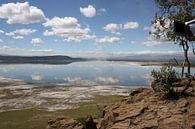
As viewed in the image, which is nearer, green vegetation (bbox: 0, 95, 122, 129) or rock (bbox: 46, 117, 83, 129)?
rock (bbox: 46, 117, 83, 129)

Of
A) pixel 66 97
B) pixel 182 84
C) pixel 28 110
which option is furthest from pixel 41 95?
pixel 182 84

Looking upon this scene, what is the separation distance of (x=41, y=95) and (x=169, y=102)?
6171 centimetres

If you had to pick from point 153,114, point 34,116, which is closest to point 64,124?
point 153,114

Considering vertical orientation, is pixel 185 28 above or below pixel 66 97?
above

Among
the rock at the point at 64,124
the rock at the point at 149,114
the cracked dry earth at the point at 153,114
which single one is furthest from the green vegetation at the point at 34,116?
the cracked dry earth at the point at 153,114

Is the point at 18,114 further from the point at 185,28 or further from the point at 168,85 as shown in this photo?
the point at 185,28

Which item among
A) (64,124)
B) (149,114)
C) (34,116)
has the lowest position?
(34,116)

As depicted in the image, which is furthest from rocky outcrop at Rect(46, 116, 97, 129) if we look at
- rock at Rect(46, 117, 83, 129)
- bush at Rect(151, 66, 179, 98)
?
bush at Rect(151, 66, 179, 98)

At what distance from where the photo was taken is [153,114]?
1970 centimetres

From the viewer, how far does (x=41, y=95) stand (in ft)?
260

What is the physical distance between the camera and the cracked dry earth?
18359 mm

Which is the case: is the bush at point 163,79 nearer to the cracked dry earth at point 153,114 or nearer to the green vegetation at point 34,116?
the cracked dry earth at point 153,114

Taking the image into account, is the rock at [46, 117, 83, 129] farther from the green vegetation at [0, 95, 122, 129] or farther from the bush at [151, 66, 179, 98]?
the green vegetation at [0, 95, 122, 129]

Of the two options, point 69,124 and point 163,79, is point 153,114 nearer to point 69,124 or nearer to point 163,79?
point 163,79
